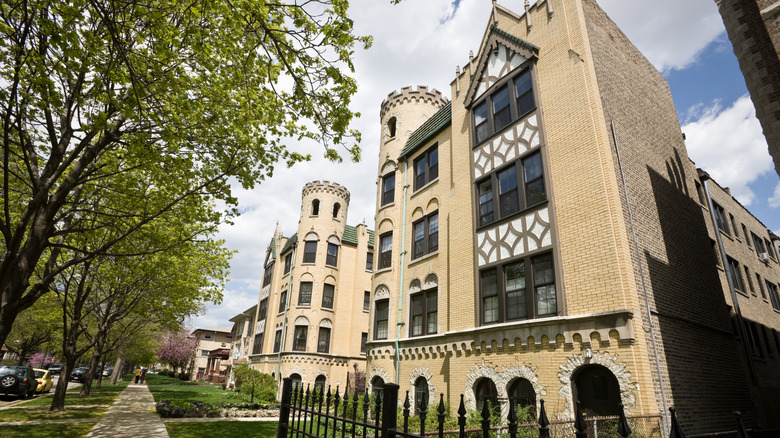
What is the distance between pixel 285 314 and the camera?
105 ft

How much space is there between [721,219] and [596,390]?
16598 millimetres

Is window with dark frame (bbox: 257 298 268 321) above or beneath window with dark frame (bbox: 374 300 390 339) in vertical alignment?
above

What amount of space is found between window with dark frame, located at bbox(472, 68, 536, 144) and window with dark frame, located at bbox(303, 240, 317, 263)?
68.0 feet

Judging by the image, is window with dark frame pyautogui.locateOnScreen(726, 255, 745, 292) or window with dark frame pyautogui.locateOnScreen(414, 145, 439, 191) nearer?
window with dark frame pyautogui.locateOnScreen(726, 255, 745, 292)

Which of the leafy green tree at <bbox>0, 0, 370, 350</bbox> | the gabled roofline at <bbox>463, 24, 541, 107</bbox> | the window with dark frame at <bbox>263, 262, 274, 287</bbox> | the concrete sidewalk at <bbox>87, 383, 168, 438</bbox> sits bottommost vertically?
the concrete sidewalk at <bbox>87, 383, 168, 438</bbox>

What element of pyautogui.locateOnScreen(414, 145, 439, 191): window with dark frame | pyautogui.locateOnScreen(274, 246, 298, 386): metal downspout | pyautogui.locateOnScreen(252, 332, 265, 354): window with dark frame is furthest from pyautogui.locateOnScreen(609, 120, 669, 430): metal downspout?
pyautogui.locateOnScreen(252, 332, 265, 354): window with dark frame

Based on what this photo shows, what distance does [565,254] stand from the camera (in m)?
11.7

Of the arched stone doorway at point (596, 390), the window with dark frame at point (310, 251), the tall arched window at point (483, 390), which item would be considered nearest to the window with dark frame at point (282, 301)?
the window with dark frame at point (310, 251)

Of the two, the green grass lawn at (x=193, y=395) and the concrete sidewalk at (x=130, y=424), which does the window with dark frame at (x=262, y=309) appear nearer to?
the green grass lawn at (x=193, y=395)

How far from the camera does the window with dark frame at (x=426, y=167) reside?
19.5 m

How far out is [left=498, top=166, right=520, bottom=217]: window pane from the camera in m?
14.0

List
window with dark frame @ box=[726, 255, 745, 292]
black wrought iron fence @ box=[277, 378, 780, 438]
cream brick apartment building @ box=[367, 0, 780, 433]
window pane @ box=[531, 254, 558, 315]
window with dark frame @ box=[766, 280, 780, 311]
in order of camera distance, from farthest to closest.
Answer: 1. window with dark frame @ box=[766, 280, 780, 311]
2. window with dark frame @ box=[726, 255, 745, 292]
3. window pane @ box=[531, 254, 558, 315]
4. cream brick apartment building @ box=[367, 0, 780, 433]
5. black wrought iron fence @ box=[277, 378, 780, 438]

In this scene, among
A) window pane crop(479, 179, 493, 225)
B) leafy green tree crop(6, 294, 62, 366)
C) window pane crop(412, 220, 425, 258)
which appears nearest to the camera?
window pane crop(479, 179, 493, 225)

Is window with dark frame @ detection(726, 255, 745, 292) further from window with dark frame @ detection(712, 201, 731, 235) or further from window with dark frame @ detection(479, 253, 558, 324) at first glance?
window with dark frame @ detection(479, 253, 558, 324)
